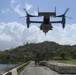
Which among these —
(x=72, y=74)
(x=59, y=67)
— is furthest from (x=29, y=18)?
(x=59, y=67)

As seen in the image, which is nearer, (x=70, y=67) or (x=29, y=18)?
(x=29, y=18)

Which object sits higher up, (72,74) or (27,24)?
(27,24)

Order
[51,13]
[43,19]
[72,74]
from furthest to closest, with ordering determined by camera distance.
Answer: [72,74] → [43,19] → [51,13]

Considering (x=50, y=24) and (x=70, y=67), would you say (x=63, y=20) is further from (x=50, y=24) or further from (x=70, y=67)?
(x=70, y=67)

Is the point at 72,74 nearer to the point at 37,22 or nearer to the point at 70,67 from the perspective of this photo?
the point at 70,67

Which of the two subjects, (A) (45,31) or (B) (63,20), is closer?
(B) (63,20)

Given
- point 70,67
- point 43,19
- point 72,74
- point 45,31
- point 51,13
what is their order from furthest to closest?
point 70,67
point 72,74
point 45,31
point 43,19
point 51,13

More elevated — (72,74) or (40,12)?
(40,12)

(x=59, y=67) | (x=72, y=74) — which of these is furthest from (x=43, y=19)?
(x=59, y=67)

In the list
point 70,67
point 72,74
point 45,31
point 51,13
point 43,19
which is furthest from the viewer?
point 70,67
